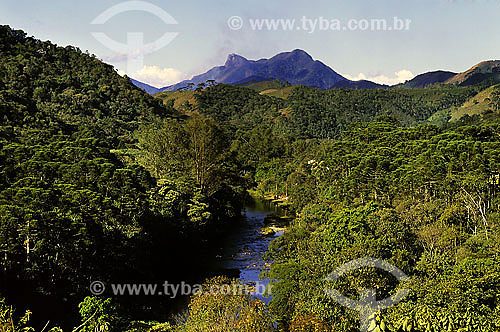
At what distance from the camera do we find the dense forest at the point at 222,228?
19688 millimetres

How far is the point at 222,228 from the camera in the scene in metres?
54.4

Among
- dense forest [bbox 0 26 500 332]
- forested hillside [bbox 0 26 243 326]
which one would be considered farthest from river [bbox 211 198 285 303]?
forested hillside [bbox 0 26 243 326]

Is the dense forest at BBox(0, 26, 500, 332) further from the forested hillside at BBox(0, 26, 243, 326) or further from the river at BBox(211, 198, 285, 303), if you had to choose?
the river at BBox(211, 198, 285, 303)

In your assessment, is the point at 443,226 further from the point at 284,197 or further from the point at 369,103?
the point at 369,103

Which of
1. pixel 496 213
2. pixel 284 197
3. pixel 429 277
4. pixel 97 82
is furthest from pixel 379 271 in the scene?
pixel 97 82

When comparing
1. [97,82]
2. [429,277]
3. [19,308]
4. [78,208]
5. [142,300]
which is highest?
[97,82]

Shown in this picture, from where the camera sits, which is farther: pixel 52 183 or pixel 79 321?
pixel 52 183

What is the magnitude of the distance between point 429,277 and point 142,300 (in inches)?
764

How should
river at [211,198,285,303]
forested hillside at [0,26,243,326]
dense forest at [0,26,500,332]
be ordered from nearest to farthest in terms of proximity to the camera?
dense forest at [0,26,500,332] → forested hillside at [0,26,243,326] → river at [211,198,285,303]

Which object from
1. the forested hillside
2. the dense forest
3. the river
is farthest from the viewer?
the river

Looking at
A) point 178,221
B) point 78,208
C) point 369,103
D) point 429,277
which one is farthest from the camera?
point 369,103

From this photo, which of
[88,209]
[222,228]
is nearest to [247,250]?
[222,228]

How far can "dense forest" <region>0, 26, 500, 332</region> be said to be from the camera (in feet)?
64.6

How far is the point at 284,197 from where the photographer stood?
268ft
